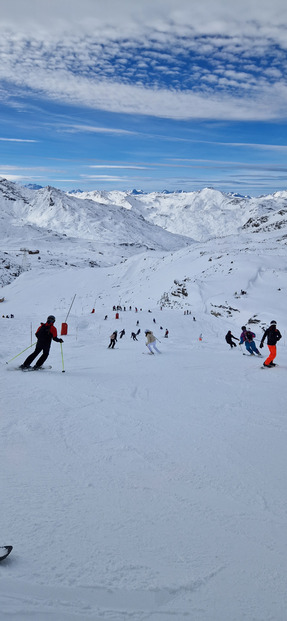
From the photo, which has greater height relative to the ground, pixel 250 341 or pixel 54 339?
pixel 54 339

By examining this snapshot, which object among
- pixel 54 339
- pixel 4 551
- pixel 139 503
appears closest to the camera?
pixel 4 551

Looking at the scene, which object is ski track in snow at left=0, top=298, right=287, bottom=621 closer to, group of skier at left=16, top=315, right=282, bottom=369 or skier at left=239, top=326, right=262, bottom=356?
group of skier at left=16, top=315, right=282, bottom=369

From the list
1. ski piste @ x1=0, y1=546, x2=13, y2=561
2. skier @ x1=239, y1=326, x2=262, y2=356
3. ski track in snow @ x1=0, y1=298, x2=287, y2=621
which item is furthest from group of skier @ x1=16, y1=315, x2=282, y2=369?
ski piste @ x1=0, y1=546, x2=13, y2=561

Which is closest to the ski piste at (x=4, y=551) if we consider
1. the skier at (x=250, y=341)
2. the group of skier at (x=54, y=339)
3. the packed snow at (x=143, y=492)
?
the packed snow at (x=143, y=492)

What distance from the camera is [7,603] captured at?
106 inches

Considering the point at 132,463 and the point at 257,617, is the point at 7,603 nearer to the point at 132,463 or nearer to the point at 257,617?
the point at 257,617

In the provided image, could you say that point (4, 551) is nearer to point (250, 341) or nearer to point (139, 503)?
point (139, 503)

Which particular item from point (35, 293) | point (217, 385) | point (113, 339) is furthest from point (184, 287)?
point (217, 385)

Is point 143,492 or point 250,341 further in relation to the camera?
point 250,341

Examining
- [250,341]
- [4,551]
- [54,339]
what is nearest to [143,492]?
[4,551]

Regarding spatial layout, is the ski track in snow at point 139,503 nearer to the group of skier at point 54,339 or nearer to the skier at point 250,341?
the group of skier at point 54,339

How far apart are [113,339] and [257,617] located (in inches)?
571

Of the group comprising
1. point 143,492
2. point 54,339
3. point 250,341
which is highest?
point 54,339

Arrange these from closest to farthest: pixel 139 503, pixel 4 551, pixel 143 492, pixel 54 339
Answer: pixel 4 551
pixel 139 503
pixel 143 492
pixel 54 339
